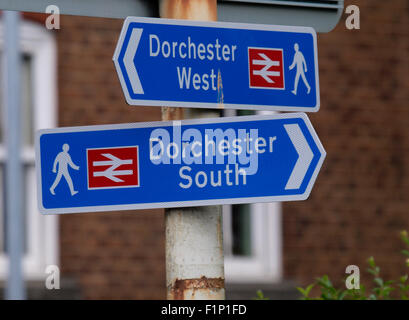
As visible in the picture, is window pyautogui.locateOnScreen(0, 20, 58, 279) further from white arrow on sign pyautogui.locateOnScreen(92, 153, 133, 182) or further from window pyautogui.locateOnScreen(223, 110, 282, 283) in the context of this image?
white arrow on sign pyautogui.locateOnScreen(92, 153, 133, 182)

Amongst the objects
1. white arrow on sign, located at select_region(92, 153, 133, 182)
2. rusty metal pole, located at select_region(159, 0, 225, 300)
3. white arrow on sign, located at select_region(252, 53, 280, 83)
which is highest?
white arrow on sign, located at select_region(252, 53, 280, 83)

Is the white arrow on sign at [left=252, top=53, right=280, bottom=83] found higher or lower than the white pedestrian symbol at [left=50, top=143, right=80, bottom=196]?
higher

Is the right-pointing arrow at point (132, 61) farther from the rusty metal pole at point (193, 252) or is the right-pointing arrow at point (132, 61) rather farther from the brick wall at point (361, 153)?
the brick wall at point (361, 153)

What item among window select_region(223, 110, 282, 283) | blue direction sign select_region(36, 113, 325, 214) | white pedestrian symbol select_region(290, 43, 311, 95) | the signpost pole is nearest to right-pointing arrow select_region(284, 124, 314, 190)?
blue direction sign select_region(36, 113, 325, 214)

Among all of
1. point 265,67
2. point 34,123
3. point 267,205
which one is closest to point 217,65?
point 265,67

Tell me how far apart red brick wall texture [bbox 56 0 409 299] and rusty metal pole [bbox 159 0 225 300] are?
6.04 meters

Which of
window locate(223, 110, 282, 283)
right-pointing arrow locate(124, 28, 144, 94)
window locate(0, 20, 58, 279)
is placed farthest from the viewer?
window locate(223, 110, 282, 283)

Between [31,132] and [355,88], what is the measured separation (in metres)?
3.59

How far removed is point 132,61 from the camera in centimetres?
316

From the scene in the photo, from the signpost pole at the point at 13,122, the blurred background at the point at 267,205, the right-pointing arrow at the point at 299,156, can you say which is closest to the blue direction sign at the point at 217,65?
the right-pointing arrow at the point at 299,156

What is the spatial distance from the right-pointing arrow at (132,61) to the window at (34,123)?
612cm

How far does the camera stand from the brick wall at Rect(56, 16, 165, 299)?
920 cm
